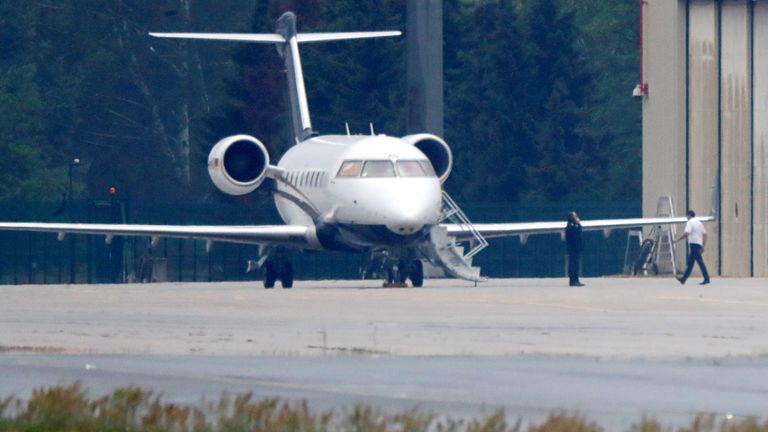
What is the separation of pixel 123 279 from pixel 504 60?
27.5m

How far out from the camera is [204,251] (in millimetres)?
53594

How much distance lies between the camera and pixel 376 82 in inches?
2864

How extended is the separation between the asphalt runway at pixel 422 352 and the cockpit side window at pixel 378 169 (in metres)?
6.95

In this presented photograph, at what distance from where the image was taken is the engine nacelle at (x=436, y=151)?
38.2 meters

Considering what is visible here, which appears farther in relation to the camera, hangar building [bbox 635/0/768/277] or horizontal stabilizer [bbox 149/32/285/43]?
hangar building [bbox 635/0/768/277]

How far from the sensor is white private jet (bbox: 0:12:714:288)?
33.8 m

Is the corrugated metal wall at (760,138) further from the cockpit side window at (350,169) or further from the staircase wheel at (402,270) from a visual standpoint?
the cockpit side window at (350,169)

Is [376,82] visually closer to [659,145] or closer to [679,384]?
[659,145]

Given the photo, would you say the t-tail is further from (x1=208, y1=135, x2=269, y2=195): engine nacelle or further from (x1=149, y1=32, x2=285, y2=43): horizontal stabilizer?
(x1=208, y1=135, x2=269, y2=195): engine nacelle

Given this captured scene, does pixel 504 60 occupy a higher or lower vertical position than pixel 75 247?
higher

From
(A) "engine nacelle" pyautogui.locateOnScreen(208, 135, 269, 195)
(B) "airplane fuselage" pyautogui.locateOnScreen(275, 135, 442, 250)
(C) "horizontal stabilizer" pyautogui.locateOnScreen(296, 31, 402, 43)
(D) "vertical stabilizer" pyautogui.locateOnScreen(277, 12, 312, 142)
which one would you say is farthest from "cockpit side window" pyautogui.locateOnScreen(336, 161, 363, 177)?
(D) "vertical stabilizer" pyautogui.locateOnScreen(277, 12, 312, 142)

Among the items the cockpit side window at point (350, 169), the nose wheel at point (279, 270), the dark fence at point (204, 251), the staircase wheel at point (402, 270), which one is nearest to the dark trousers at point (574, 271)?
the staircase wheel at point (402, 270)

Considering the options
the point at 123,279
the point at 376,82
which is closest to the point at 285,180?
the point at 123,279

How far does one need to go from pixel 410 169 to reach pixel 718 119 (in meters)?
11.9
